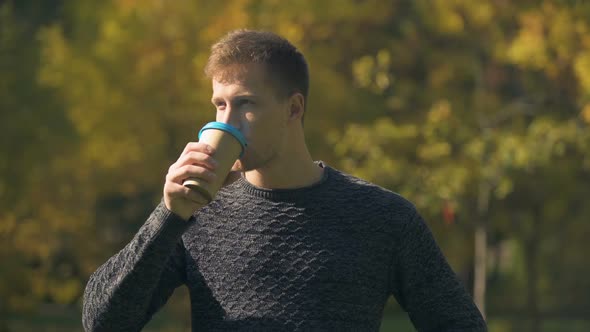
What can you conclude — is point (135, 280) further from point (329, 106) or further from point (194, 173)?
point (329, 106)

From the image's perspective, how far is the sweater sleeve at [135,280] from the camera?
3.68 m

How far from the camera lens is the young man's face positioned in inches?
149

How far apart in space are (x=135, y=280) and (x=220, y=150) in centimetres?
53

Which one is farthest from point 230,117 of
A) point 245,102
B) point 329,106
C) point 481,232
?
point 481,232

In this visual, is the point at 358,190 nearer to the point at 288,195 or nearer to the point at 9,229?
the point at 288,195

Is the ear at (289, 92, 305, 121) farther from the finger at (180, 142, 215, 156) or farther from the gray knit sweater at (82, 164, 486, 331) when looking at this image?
the finger at (180, 142, 215, 156)

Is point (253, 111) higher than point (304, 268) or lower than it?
higher

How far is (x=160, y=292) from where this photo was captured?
3.98 meters

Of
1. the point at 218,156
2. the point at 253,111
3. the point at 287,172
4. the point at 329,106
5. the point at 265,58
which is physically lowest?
the point at 218,156

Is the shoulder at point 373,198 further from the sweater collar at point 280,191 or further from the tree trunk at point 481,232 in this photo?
the tree trunk at point 481,232

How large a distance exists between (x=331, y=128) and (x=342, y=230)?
53.1ft

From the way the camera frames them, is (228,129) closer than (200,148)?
No

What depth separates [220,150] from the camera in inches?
136

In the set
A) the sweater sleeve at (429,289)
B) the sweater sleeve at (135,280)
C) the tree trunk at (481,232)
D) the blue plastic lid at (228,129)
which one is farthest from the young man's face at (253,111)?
the tree trunk at (481,232)
